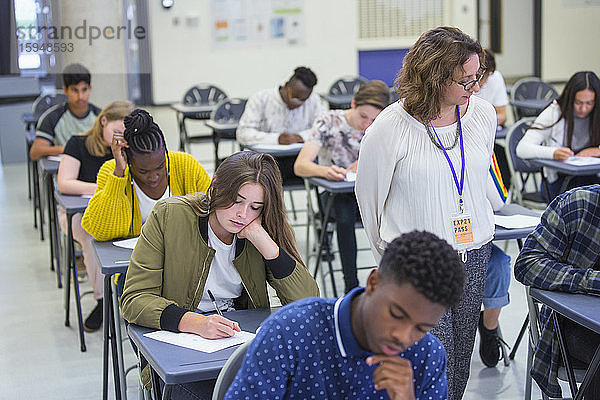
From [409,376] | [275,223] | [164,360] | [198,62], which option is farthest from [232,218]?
[198,62]

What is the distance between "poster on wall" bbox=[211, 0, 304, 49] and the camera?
38.3ft

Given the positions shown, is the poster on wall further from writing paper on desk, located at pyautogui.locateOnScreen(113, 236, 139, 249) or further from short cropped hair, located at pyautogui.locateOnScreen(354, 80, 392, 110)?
writing paper on desk, located at pyautogui.locateOnScreen(113, 236, 139, 249)

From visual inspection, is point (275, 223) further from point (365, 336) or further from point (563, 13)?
point (563, 13)

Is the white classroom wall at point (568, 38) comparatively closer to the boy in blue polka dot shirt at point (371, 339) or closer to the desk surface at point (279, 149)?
the desk surface at point (279, 149)

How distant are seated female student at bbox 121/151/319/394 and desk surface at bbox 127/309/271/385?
0.10 metres

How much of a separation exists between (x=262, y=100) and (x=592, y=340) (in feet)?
12.2

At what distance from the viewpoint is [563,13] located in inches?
519

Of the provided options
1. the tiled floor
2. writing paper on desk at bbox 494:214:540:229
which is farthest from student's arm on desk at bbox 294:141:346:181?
writing paper on desk at bbox 494:214:540:229

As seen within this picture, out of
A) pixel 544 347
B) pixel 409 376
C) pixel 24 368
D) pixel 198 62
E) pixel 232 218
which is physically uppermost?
pixel 198 62

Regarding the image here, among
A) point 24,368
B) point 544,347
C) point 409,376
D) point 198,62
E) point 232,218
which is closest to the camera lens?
point 409,376

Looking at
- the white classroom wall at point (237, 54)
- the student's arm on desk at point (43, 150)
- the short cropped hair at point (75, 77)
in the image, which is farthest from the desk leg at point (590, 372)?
the white classroom wall at point (237, 54)

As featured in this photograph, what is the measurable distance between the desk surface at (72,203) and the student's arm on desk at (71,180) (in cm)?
4

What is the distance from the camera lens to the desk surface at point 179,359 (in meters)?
1.80

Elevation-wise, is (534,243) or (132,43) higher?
(132,43)
